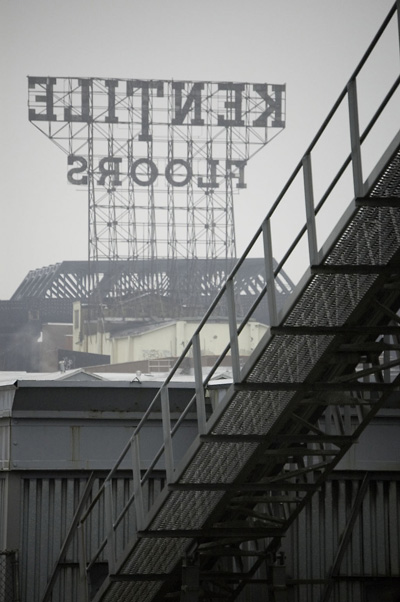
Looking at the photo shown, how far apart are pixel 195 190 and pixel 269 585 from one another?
90.6m

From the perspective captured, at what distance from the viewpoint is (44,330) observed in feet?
344

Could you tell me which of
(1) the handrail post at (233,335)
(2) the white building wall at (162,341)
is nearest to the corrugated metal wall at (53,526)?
(1) the handrail post at (233,335)

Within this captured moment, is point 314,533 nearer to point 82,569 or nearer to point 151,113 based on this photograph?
point 82,569

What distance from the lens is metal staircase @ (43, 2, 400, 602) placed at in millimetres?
8117

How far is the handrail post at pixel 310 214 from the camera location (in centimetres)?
814

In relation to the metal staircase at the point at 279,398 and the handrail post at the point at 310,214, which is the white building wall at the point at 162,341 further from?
the handrail post at the point at 310,214

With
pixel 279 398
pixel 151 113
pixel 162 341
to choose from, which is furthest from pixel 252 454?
pixel 151 113

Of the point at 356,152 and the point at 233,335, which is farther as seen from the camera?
the point at 233,335

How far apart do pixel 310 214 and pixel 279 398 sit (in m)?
1.99

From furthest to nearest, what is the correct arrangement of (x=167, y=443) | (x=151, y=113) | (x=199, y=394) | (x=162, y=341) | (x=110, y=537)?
(x=151, y=113) < (x=162, y=341) < (x=110, y=537) < (x=167, y=443) < (x=199, y=394)

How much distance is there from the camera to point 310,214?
826 centimetres

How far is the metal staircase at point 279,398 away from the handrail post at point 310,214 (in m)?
0.01

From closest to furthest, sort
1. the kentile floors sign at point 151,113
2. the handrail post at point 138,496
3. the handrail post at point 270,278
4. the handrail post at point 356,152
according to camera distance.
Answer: the handrail post at point 356,152 → the handrail post at point 270,278 → the handrail post at point 138,496 → the kentile floors sign at point 151,113

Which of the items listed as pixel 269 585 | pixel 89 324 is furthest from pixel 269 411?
pixel 89 324
